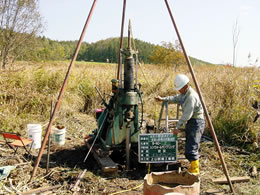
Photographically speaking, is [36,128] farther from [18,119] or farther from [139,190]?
[139,190]

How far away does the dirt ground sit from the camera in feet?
13.3

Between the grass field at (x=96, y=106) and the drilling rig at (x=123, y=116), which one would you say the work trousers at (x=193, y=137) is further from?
the drilling rig at (x=123, y=116)

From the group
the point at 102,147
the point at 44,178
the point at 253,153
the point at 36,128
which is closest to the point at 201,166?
the point at 253,153

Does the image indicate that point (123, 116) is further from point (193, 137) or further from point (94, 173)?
point (193, 137)

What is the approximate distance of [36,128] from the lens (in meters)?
5.56

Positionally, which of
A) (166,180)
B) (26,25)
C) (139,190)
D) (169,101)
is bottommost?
(139,190)

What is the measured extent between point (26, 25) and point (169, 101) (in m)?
15.2

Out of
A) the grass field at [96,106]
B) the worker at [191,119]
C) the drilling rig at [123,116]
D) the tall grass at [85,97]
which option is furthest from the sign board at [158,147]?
the tall grass at [85,97]

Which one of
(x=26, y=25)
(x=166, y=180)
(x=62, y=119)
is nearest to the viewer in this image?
(x=166, y=180)

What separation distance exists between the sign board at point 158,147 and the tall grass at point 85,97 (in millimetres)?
1128

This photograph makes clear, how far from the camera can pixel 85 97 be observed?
9359 mm

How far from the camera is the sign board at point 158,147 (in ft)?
15.3

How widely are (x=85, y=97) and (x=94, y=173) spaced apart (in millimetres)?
4931

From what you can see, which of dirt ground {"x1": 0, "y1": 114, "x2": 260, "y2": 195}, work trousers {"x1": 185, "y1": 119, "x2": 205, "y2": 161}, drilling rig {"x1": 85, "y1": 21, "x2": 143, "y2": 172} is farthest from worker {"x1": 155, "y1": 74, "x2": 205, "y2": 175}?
drilling rig {"x1": 85, "y1": 21, "x2": 143, "y2": 172}
